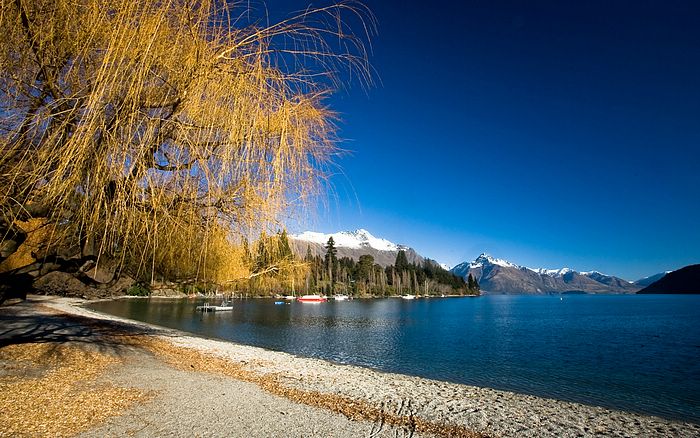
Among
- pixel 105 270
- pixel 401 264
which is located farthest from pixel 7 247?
pixel 401 264

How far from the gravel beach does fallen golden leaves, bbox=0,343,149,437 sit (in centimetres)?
36

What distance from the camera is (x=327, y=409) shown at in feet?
28.0

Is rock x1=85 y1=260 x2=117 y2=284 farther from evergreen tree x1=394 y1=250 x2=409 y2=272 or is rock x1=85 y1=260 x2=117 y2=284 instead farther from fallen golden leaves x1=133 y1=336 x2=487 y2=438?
evergreen tree x1=394 y1=250 x2=409 y2=272

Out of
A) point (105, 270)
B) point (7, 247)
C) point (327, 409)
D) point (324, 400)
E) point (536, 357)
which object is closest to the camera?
point (7, 247)

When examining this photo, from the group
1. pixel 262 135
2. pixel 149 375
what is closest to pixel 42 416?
pixel 149 375

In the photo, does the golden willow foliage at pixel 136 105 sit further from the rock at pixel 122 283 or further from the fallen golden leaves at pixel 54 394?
the fallen golden leaves at pixel 54 394

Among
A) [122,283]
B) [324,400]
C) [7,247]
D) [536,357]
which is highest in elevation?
[7,247]

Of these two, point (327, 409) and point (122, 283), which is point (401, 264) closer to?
point (327, 409)

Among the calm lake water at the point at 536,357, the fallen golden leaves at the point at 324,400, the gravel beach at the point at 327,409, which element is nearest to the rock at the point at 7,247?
the gravel beach at the point at 327,409

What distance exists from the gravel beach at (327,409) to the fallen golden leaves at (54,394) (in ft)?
1.18

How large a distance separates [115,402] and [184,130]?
7.24 metres

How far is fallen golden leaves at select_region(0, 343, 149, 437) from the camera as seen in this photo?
5625mm

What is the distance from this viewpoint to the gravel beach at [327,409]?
699 cm

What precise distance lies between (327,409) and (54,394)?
204 inches
